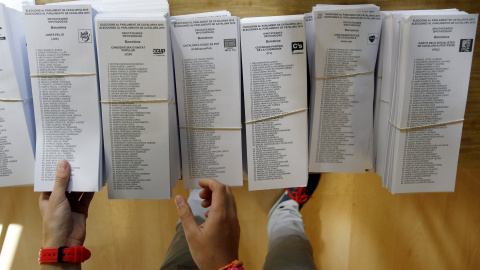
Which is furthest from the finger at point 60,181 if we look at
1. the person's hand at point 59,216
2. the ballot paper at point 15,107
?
the ballot paper at point 15,107

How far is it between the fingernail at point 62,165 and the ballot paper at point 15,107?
0.10 metres

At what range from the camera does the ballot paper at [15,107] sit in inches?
28.3

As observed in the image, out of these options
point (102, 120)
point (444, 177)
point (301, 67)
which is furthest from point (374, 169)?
point (102, 120)

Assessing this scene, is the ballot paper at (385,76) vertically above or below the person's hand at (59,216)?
above

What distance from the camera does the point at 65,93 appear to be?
0.73m

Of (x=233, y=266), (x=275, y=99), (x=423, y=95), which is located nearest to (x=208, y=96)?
(x=275, y=99)

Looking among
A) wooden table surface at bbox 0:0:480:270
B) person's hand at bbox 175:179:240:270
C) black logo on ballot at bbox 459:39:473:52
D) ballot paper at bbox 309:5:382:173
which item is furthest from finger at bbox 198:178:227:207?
black logo on ballot at bbox 459:39:473:52

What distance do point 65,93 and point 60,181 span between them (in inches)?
8.2

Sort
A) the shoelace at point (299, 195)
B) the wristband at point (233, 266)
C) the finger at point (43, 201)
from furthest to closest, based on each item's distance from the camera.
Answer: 1. the shoelace at point (299, 195)
2. the finger at point (43, 201)
3. the wristband at point (233, 266)

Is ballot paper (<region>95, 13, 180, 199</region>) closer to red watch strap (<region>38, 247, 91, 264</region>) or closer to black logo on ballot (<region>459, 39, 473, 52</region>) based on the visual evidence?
red watch strap (<region>38, 247, 91, 264</region>)

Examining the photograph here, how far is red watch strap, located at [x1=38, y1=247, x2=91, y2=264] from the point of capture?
29.1 inches

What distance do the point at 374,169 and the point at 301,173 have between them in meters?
0.22

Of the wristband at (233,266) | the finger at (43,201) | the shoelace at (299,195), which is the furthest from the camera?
the shoelace at (299,195)

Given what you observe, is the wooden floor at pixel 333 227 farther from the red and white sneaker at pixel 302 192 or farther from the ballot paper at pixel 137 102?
the ballot paper at pixel 137 102
